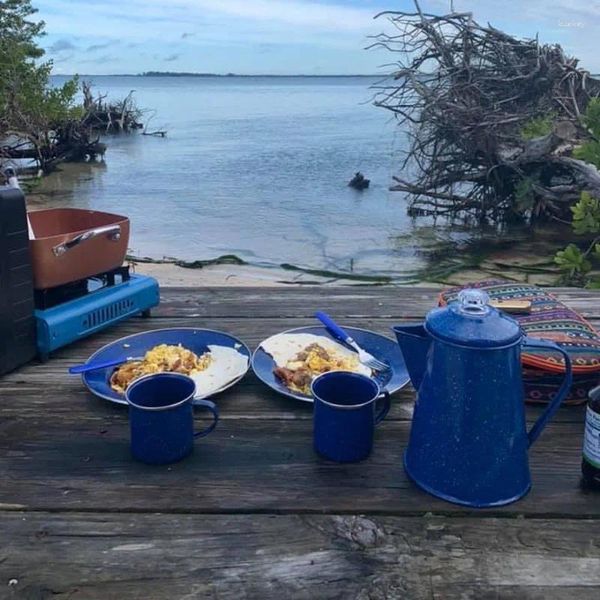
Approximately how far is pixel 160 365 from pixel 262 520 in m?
0.52

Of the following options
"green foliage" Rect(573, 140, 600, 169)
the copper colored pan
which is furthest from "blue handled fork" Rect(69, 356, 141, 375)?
"green foliage" Rect(573, 140, 600, 169)

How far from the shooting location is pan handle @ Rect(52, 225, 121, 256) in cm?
152

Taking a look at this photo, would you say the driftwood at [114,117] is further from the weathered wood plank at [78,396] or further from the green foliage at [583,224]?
the weathered wood plank at [78,396]

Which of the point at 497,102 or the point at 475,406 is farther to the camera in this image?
the point at 497,102

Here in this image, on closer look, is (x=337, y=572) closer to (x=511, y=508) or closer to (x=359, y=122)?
(x=511, y=508)

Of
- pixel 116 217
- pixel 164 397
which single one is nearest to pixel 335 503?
pixel 164 397

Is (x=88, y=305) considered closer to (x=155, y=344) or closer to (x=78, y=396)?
(x=155, y=344)

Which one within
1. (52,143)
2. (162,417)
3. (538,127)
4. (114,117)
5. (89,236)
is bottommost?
(162,417)

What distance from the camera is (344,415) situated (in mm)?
1101

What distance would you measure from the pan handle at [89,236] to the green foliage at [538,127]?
7551 millimetres

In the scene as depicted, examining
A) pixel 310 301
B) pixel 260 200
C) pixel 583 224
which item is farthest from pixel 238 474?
pixel 260 200

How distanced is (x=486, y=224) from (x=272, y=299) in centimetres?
803

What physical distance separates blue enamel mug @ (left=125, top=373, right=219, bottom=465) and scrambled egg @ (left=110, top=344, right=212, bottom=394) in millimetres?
178

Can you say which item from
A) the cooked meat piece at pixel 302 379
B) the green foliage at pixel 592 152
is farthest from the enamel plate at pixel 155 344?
the green foliage at pixel 592 152
